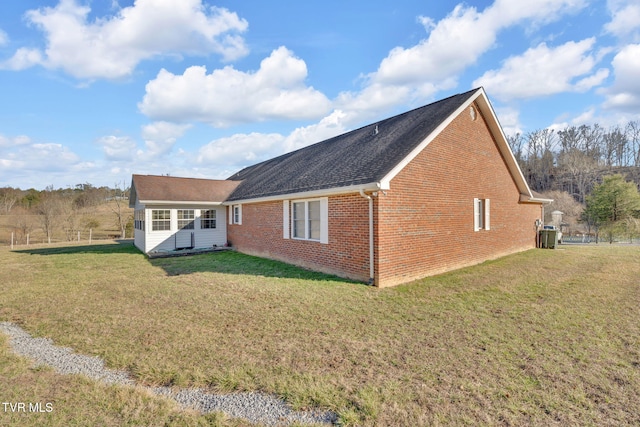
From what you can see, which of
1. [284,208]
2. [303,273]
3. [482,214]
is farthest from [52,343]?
[482,214]

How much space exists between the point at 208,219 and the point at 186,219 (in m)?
1.08

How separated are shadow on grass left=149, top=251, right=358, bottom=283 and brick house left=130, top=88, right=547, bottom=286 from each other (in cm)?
45

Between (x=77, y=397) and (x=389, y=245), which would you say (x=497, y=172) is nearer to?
(x=389, y=245)

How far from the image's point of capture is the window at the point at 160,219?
15.2 metres

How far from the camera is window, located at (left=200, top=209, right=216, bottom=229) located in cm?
1636

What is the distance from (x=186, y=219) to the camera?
1591 cm

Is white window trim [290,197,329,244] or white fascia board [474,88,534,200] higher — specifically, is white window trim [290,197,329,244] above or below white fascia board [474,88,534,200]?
below

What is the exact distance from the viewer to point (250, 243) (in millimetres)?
14133

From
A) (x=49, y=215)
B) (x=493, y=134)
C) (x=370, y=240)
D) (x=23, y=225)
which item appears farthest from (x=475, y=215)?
(x=23, y=225)

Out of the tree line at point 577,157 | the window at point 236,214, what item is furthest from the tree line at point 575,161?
the window at point 236,214

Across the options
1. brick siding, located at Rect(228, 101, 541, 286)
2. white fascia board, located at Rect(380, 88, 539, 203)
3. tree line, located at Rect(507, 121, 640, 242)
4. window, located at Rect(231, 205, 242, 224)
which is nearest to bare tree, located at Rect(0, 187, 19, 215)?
window, located at Rect(231, 205, 242, 224)

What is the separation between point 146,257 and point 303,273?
8.34m

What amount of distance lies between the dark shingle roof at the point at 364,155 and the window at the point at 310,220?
1.79ft

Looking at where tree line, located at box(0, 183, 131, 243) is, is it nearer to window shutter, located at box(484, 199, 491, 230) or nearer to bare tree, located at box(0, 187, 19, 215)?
bare tree, located at box(0, 187, 19, 215)
